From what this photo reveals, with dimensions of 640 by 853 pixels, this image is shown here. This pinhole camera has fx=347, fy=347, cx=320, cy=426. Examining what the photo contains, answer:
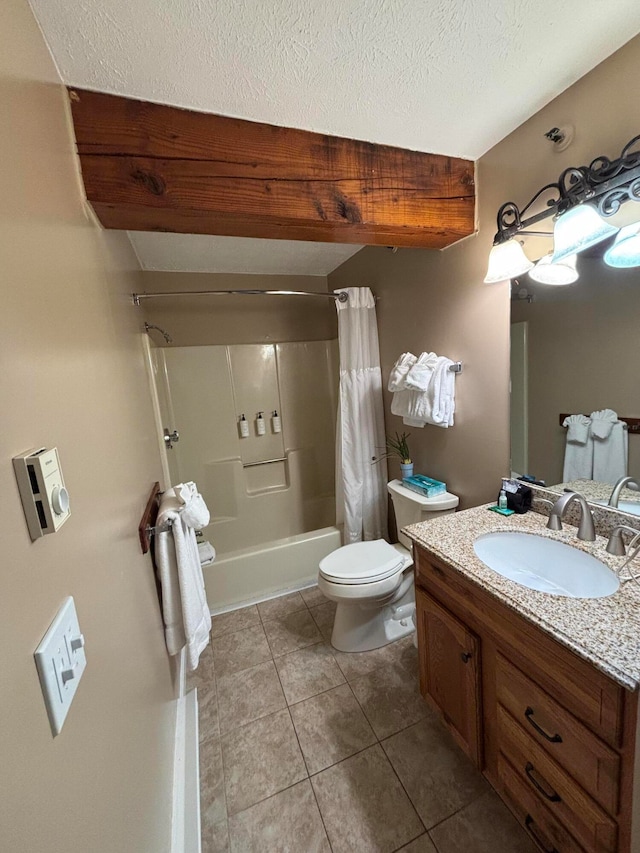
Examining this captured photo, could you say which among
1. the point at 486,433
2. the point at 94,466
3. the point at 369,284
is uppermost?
the point at 369,284

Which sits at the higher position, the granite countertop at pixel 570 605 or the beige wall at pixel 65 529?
the beige wall at pixel 65 529

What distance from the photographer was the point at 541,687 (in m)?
0.88

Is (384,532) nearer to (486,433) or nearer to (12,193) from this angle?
(486,433)

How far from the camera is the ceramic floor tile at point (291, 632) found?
74.6 inches

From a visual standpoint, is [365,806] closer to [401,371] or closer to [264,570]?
[264,570]

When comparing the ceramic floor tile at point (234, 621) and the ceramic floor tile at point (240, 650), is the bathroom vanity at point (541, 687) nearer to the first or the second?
the ceramic floor tile at point (240, 650)

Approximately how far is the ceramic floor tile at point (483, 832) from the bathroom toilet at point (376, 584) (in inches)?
28.7

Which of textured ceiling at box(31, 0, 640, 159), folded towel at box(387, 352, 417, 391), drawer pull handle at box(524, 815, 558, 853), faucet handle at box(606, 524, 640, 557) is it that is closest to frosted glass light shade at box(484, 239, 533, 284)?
textured ceiling at box(31, 0, 640, 159)

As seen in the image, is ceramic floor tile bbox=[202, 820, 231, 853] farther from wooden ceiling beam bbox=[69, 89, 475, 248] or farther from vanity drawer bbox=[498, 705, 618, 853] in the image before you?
wooden ceiling beam bbox=[69, 89, 475, 248]

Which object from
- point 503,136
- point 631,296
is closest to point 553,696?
point 631,296

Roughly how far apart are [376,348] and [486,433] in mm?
986

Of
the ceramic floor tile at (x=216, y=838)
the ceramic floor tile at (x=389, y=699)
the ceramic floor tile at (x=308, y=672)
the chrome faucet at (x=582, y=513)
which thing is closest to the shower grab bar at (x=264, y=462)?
the ceramic floor tile at (x=308, y=672)

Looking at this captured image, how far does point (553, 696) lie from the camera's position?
33.5 inches

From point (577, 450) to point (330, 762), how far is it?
1492 mm
